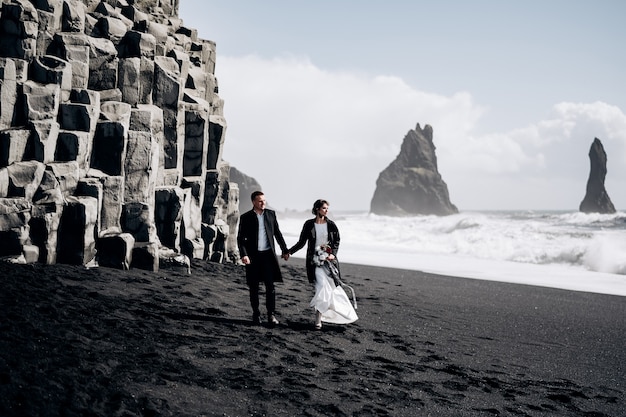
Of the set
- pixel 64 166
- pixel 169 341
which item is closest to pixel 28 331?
pixel 169 341

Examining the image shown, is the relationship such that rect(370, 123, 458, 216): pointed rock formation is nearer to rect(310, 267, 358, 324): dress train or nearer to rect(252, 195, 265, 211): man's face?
rect(310, 267, 358, 324): dress train

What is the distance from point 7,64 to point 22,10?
1828 millimetres

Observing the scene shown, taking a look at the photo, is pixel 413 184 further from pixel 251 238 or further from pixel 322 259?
pixel 251 238

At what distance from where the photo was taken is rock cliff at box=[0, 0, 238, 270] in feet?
38.0

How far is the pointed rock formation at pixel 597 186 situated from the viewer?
10806 cm

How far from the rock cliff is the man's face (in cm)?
476

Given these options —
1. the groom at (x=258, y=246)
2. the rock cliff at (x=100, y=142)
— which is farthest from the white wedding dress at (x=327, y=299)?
the rock cliff at (x=100, y=142)

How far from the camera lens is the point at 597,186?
358ft

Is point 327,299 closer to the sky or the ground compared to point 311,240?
closer to the ground

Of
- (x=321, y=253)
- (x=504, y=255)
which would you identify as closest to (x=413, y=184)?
(x=504, y=255)

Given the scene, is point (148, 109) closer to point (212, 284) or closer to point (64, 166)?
point (64, 166)

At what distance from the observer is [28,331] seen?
671cm

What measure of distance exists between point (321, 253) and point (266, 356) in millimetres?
2353

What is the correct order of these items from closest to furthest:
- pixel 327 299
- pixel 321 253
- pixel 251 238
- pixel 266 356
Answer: pixel 266 356, pixel 251 238, pixel 321 253, pixel 327 299
